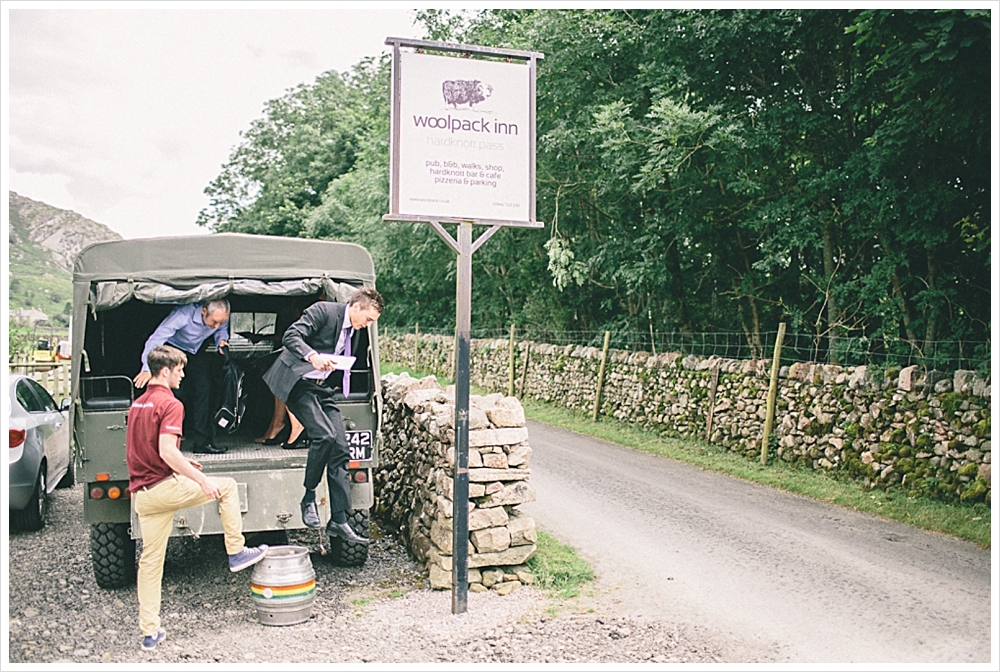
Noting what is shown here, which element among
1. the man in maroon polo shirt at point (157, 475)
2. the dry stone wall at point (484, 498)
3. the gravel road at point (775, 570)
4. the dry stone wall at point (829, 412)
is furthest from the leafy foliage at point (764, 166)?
the man in maroon polo shirt at point (157, 475)

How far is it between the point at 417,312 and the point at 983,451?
92.4 ft

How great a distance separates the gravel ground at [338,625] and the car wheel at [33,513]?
110cm

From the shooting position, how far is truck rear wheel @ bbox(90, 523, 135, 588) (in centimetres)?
648

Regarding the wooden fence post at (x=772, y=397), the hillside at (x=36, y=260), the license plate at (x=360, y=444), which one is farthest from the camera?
the hillside at (x=36, y=260)

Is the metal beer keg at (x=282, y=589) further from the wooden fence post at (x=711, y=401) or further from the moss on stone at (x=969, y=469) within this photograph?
the wooden fence post at (x=711, y=401)

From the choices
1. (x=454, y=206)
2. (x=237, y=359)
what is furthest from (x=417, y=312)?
(x=454, y=206)

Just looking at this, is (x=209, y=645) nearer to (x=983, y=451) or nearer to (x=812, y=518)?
(x=812, y=518)

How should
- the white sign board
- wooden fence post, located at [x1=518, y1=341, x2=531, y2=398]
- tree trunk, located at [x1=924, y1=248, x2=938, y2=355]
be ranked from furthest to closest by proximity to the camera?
wooden fence post, located at [x1=518, y1=341, x2=531, y2=398] → tree trunk, located at [x1=924, y1=248, x2=938, y2=355] → the white sign board

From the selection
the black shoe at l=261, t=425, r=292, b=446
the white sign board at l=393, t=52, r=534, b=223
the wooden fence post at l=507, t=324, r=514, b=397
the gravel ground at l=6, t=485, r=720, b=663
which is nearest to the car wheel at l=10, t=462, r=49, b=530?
the gravel ground at l=6, t=485, r=720, b=663

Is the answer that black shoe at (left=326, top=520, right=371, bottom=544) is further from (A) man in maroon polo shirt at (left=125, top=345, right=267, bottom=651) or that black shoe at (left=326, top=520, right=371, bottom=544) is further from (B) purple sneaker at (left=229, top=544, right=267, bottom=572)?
(A) man in maroon polo shirt at (left=125, top=345, right=267, bottom=651)

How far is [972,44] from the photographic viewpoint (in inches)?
297

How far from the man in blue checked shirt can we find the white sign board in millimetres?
1980

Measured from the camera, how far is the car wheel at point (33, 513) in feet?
27.0

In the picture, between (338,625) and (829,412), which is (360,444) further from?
(829,412)
